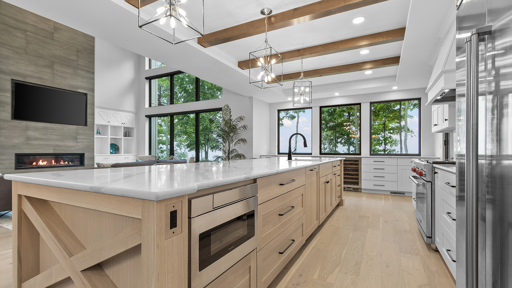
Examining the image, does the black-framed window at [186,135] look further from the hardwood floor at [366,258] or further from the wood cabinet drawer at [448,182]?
the wood cabinet drawer at [448,182]

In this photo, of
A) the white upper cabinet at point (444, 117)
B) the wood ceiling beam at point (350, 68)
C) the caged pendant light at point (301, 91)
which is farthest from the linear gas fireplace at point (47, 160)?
the white upper cabinet at point (444, 117)

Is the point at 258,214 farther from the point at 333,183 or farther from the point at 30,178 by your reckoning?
the point at 333,183

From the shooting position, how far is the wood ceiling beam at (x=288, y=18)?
2.59 m

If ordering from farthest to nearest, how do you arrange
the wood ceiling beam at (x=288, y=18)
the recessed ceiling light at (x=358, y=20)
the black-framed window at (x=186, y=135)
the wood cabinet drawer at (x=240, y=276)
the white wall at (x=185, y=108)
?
the black-framed window at (x=186, y=135)
the white wall at (x=185, y=108)
the recessed ceiling light at (x=358, y=20)
the wood ceiling beam at (x=288, y=18)
the wood cabinet drawer at (x=240, y=276)

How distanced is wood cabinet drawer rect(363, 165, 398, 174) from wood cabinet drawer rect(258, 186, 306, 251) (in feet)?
13.5

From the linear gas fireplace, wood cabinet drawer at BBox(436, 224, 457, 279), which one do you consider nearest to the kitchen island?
wood cabinet drawer at BBox(436, 224, 457, 279)

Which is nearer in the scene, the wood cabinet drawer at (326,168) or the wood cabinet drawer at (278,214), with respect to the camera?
the wood cabinet drawer at (278,214)

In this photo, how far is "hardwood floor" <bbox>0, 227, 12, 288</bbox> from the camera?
180 cm

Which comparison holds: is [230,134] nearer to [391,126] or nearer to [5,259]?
[391,126]

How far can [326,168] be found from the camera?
10.5 ft

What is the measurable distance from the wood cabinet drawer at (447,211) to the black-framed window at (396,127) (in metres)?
3.93

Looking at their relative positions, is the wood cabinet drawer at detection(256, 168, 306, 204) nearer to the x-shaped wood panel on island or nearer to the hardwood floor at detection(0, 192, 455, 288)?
the hardwood floor at detection(0, 192, 455, 288)

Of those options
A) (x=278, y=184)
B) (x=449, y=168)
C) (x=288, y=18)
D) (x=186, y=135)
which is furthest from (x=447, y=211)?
(x=186, y=135)

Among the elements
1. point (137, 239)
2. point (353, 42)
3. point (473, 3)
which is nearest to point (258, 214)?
point (137, 239)
